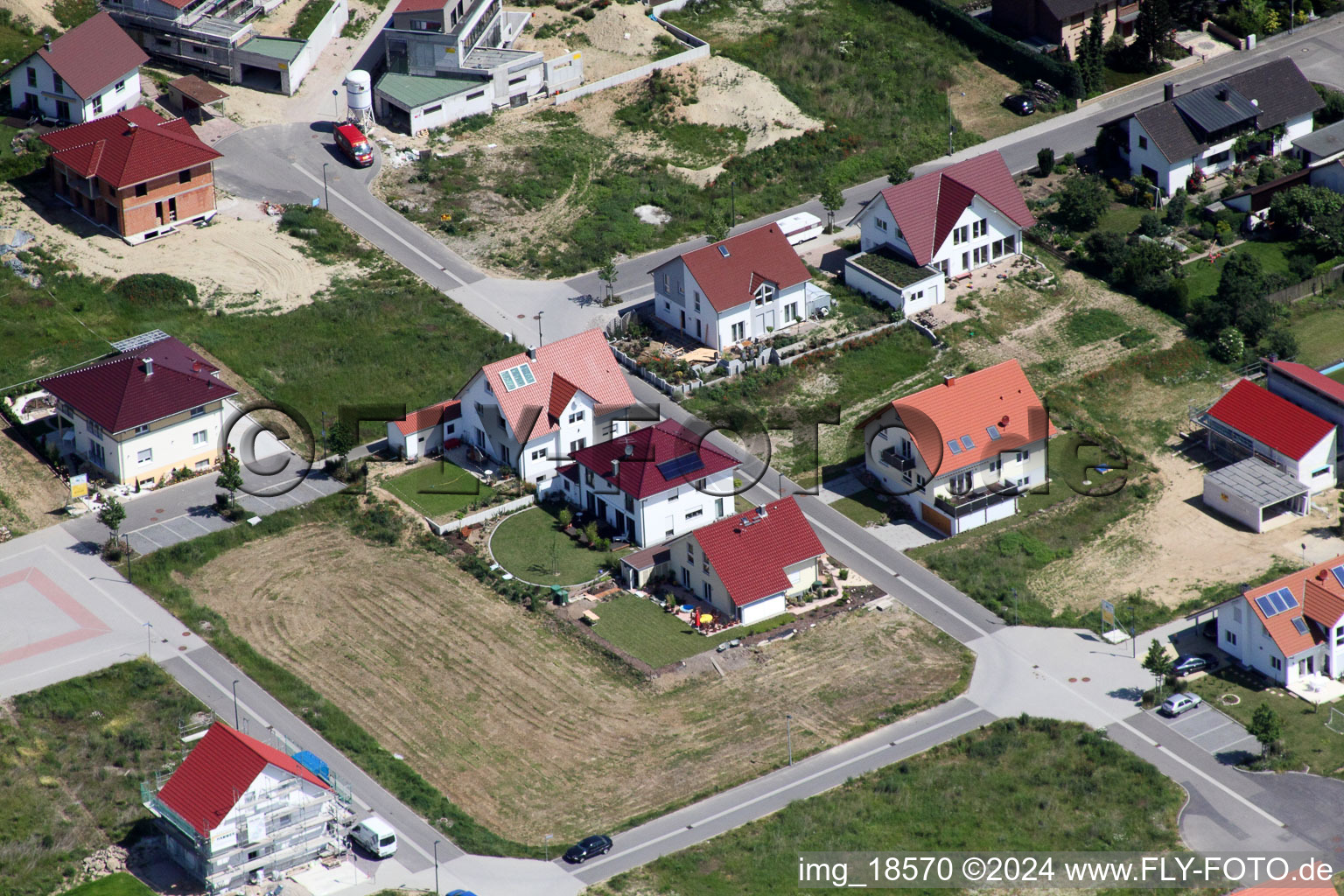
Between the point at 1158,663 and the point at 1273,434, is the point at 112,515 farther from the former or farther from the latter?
the point at 1273,434

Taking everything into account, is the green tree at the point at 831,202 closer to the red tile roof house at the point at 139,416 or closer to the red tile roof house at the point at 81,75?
the red tile roof house at the point at 139,416

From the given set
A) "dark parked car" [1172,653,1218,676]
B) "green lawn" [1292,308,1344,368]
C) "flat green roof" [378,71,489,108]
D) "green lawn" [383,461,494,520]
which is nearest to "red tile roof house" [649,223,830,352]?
"green lawn" [383,461,494,520]

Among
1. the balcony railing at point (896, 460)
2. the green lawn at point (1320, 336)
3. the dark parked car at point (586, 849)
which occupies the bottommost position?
the dark parked car at point (586, 849)

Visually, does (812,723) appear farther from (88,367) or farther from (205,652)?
(88,367)

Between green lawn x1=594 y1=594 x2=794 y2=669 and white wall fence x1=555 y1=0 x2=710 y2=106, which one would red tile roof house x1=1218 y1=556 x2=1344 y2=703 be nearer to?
green lawn x1=594 y1=594 x2=794 y2=669

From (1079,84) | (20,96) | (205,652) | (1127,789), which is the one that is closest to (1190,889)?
→ (1127,789)

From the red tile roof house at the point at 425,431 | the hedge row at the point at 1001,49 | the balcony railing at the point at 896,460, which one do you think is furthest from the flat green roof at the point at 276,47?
the balcony railing at the point at 896,460

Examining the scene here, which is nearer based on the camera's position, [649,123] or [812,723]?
[812,723]

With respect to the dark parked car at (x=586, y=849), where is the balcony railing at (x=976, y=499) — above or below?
above
